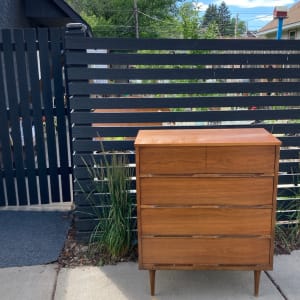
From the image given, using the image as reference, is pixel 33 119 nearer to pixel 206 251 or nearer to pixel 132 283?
pixel 132 283

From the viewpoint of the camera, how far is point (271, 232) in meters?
2.44

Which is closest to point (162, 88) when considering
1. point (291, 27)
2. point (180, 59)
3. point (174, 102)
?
point (174, 102)

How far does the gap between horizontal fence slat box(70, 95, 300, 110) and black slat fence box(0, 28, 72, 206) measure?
688mm

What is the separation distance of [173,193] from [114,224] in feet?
2.47

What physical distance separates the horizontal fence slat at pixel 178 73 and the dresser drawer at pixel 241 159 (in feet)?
2.88

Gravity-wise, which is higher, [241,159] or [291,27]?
[291,27]

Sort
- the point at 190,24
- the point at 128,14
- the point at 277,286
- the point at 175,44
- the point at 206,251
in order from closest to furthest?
the point at 206,251 → the point at 277,286 → the point at 175,44 → the point at 190,24 → the point at 128,14

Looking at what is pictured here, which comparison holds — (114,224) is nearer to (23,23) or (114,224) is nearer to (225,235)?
(225,235)

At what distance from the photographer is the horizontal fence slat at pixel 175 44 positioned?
2883 mm

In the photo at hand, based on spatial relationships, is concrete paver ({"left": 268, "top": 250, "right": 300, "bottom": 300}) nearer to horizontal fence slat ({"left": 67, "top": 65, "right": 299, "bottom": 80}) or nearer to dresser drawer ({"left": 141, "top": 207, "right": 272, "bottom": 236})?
dresser drawer ({"left": 141, "top": 207, "right": 272, "bottom": 236})

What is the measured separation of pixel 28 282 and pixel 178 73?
6.35ft

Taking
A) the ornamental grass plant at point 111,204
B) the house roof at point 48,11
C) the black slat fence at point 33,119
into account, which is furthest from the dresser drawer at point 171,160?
the house roof at point 48,11

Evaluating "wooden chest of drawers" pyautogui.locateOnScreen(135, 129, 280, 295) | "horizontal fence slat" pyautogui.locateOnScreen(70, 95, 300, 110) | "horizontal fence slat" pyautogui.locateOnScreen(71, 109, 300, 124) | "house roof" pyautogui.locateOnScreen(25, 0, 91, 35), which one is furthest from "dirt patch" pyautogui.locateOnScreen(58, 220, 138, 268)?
"house roof" pyautogui.locateOnScreen(25, 0, 91, 35)

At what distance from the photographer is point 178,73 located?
2.98 metres
